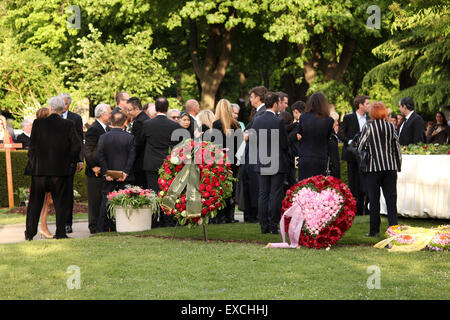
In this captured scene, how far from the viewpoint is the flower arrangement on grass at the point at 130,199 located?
12586mm

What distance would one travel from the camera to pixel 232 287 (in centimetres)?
800

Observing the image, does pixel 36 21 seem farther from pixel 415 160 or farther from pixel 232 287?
pixel 232 287

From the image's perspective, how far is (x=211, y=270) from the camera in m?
8.97

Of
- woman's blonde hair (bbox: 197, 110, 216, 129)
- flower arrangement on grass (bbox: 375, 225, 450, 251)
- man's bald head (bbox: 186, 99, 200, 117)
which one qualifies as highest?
man's bald head (bbox: 186, 99, 200, 117)

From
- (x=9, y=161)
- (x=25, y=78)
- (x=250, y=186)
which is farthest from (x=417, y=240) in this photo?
(x=25, y=78)

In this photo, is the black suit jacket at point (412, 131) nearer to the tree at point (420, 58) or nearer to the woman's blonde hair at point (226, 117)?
the woman's blonde hair at point (226, 117)

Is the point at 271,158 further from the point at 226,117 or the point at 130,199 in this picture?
the point at 130,199

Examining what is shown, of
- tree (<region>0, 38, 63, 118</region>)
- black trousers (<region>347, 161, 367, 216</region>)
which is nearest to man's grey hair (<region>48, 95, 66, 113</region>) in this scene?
black trousers (<region>347, 161, 367, 216</region>)

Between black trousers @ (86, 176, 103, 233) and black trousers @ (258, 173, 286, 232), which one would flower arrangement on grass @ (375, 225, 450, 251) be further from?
black trousers @ (86, 176, 103, 233)

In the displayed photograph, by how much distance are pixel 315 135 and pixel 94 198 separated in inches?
163

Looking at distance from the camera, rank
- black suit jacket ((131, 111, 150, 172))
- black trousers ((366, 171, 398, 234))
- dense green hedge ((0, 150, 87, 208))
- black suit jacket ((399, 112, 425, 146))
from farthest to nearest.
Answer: dense green hedge ((0, 150, 87, 208))
black suit jacket ((399, 112, 425, 146))
black suit jacket ((131, 111, 150, 172))
black trousers ((366, 171, 398, 234))

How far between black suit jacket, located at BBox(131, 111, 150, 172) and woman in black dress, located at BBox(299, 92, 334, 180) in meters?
3.01

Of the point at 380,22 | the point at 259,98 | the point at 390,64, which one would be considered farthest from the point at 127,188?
the point at 380,22

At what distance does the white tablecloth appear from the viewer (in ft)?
44.7
